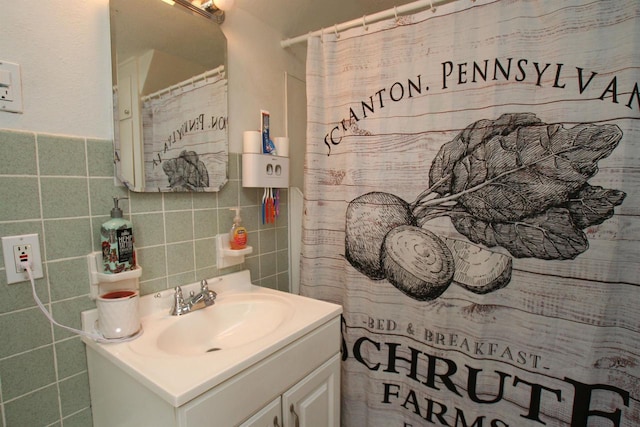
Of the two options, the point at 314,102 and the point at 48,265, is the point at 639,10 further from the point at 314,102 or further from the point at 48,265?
the point at 48,265

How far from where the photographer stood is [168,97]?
3.47ft

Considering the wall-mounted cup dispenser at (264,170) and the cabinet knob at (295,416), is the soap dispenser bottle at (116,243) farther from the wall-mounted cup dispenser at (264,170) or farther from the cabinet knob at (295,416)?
the cabinet knob at (295,416)

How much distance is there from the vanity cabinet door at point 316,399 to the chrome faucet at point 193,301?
425mm

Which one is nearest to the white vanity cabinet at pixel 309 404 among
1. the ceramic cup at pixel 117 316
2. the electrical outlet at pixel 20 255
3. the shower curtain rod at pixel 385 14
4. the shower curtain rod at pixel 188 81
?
the ceramic cup at pixel 117 316

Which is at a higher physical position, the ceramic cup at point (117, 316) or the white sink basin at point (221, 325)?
the ceramic cup at point (117, 316)

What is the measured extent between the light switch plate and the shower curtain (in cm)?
90

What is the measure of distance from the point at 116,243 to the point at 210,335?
0.44 metres

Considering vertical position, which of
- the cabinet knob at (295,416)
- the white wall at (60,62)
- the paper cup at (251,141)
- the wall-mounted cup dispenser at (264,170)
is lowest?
the cabinet knob at (295,416)

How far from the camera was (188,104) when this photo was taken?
1119 mm

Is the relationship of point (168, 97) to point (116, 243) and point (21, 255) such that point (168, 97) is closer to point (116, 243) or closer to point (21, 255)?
point (116, 243)

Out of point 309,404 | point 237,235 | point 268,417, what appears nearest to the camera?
point 268,417

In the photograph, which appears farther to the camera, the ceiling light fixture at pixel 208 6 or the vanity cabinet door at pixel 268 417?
the ceiling light fixture at pixel 208 6

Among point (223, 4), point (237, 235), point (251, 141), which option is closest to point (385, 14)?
point (223, 4)

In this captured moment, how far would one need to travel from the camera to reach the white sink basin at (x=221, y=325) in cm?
95
